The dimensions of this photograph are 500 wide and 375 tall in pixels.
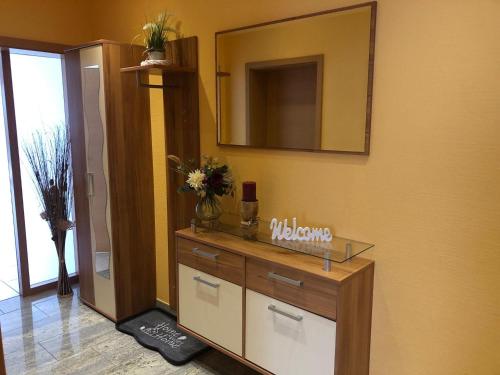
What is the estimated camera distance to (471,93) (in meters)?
1.59

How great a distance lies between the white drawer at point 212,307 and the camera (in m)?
2.14

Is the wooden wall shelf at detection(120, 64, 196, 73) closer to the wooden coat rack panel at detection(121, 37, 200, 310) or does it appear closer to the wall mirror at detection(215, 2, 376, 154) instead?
the wooden coat rack panel at detection(121, 37, 200, 310)

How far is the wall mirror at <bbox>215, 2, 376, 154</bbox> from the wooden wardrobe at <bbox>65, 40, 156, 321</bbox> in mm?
720

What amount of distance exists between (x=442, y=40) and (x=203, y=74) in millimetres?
1442

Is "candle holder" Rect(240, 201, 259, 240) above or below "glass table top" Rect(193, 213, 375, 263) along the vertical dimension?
above

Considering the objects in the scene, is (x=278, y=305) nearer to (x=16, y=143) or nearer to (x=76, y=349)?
(x=76, y=349)

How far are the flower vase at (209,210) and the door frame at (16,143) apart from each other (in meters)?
1.82

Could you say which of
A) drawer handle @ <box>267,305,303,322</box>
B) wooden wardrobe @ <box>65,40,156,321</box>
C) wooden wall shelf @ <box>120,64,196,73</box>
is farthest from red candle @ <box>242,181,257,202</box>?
wooden wardrobe @ <box>65,40,156,321</box>

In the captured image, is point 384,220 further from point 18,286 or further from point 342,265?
point 18,286

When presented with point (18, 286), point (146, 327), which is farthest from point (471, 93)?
point (18, 286)

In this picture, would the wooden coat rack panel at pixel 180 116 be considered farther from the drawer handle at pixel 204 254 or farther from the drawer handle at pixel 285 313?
the drawer handle at pixel 285 313

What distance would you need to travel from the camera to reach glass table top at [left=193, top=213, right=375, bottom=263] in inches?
73.2

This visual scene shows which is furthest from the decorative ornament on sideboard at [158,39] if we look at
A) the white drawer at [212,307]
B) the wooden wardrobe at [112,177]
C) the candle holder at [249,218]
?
the white drawer at [212,307]

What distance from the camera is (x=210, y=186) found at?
7.61 feet
